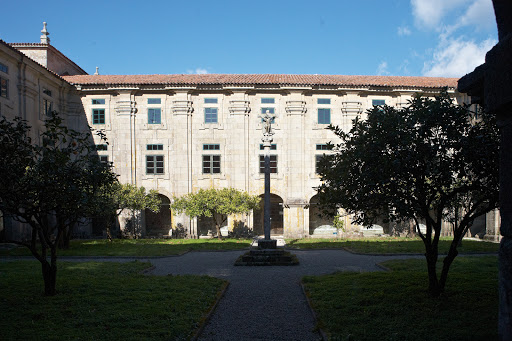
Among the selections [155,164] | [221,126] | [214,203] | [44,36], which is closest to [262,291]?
[214,203]

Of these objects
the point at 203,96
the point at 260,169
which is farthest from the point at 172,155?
the point at 260,169

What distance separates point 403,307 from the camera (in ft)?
23.8

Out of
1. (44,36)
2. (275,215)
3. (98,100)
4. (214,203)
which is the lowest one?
(275,215)

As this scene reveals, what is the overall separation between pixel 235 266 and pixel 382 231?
56.4 ft

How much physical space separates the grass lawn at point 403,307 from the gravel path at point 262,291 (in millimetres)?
533

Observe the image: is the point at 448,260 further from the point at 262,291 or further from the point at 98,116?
the point at 98,116

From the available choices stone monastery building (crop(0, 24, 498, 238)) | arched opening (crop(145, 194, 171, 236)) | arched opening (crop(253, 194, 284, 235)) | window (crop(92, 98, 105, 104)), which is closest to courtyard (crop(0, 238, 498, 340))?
stone monastery building (crop(0, 24, 498, 238))

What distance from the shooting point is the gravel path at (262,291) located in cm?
657

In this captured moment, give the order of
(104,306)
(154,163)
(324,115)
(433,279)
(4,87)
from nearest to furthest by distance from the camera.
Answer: (104,306) < (433,279) < (4,87) < (154,163) < (324,115)

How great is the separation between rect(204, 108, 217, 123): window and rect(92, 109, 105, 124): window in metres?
7.68

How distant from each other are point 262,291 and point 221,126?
695 inches

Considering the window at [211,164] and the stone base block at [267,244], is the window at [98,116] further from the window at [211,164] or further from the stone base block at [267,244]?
the stone base block at [267,244]

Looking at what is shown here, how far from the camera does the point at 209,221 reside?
2700 centimetres

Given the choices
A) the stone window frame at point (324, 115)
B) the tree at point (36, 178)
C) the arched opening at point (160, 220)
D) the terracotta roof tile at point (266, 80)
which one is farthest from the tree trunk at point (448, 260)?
the arched opening at point (160, 220)
